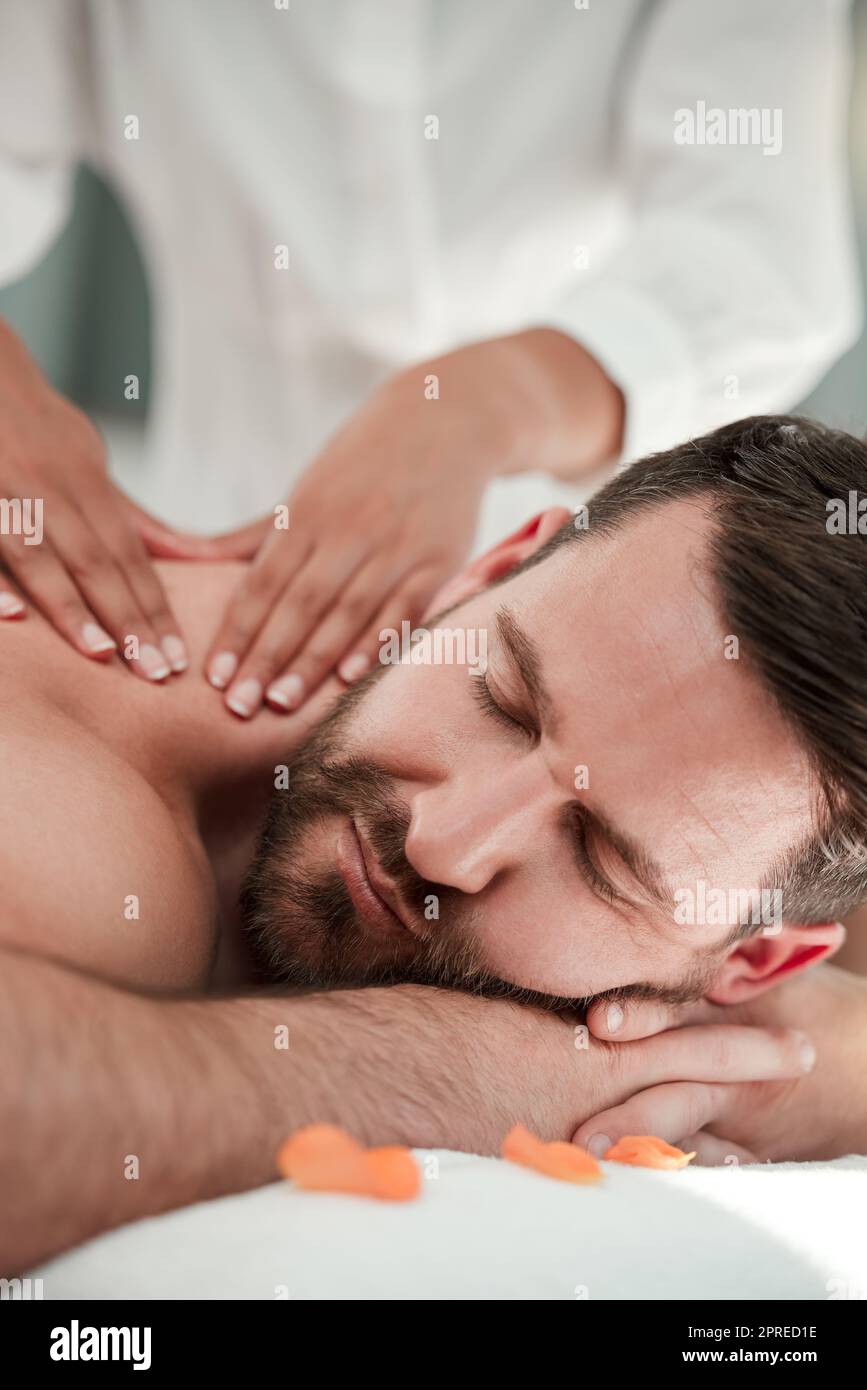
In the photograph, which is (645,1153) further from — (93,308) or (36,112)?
(93,308)

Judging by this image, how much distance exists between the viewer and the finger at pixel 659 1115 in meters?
0.91

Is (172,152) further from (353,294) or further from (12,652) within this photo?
(12,652)

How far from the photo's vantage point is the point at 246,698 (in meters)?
1.15

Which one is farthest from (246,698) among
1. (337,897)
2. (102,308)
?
(102,308)

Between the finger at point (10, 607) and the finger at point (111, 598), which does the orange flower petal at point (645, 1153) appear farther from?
the finger at point (10, 607)

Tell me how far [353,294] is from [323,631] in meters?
0.84

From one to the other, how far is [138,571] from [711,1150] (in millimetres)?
745

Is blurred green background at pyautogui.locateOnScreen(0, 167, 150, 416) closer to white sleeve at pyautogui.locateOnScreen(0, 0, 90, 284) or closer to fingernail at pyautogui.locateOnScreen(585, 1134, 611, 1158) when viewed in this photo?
white sleeve at pyautogui.locateOnScreen(0, 0, 90, 284)

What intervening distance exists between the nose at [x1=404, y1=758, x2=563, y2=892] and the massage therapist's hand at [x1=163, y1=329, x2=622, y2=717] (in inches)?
12.6

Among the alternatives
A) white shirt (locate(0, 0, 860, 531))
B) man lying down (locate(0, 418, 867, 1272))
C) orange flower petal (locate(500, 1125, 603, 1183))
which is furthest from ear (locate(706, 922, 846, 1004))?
white shirt (locate(0, 0, 860, 531))

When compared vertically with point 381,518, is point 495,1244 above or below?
below

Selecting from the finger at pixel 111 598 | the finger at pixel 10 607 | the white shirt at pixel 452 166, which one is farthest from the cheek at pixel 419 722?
the white shirt at pixel 452 166

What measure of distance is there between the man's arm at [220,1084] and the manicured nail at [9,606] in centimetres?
47

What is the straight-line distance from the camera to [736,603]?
0.90 metres
